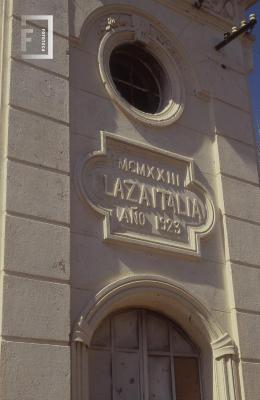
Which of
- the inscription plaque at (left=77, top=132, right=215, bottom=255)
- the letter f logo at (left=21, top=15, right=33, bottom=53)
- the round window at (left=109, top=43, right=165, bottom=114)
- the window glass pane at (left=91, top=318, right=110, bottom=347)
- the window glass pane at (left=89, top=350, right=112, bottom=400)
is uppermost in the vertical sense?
the round window at (left=109, top=43, right=165, bottom=114)

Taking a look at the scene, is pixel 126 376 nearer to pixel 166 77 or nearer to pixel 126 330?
pixel 126 330

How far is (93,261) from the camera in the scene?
7645 millimetres

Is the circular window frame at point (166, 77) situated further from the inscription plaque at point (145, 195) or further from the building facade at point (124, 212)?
the inscription plaque at point (145, 195)

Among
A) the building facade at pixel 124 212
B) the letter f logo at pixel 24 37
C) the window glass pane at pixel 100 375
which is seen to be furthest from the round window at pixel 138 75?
the window glass pane at pixel 100 375

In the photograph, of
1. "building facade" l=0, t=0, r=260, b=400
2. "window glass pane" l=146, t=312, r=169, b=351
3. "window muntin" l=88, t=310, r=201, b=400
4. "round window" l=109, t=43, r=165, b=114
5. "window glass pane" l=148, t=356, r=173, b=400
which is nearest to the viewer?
"building facade" l=0, t=0, r=260, b=400

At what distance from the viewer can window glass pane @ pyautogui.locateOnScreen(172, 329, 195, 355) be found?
8.43m

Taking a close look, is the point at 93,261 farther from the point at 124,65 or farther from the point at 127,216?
the point at 124,65

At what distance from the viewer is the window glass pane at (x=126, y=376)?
7609 mm

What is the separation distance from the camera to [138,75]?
9.91m

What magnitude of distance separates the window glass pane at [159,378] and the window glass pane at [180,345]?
0.28m
